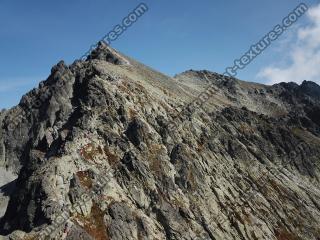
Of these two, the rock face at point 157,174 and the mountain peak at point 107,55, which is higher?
the mountain peak at point 107,55

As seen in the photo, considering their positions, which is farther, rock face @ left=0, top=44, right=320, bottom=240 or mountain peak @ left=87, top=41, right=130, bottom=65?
mountain peak @ left=87, top=41, right=130, bottom=65

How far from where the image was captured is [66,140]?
87.1m

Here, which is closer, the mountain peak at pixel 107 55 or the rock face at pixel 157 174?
the rock face at pixel 157 174

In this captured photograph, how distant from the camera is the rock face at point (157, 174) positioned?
73.9 m

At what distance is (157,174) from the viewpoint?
8675 centimetres

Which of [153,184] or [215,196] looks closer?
[153,184]

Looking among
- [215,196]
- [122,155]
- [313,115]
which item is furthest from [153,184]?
[313,115]

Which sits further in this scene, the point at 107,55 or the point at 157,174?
the point at 107,55

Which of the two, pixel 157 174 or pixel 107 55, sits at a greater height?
pixel 107 55

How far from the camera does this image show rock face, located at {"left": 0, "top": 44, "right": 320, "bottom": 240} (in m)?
73.9

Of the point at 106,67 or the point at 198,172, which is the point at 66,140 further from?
the point at 106,67

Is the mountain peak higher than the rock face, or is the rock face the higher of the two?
the mountain peak

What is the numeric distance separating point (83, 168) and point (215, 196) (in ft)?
92.6

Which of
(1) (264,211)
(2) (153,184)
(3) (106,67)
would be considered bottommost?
(1) (264,211)
